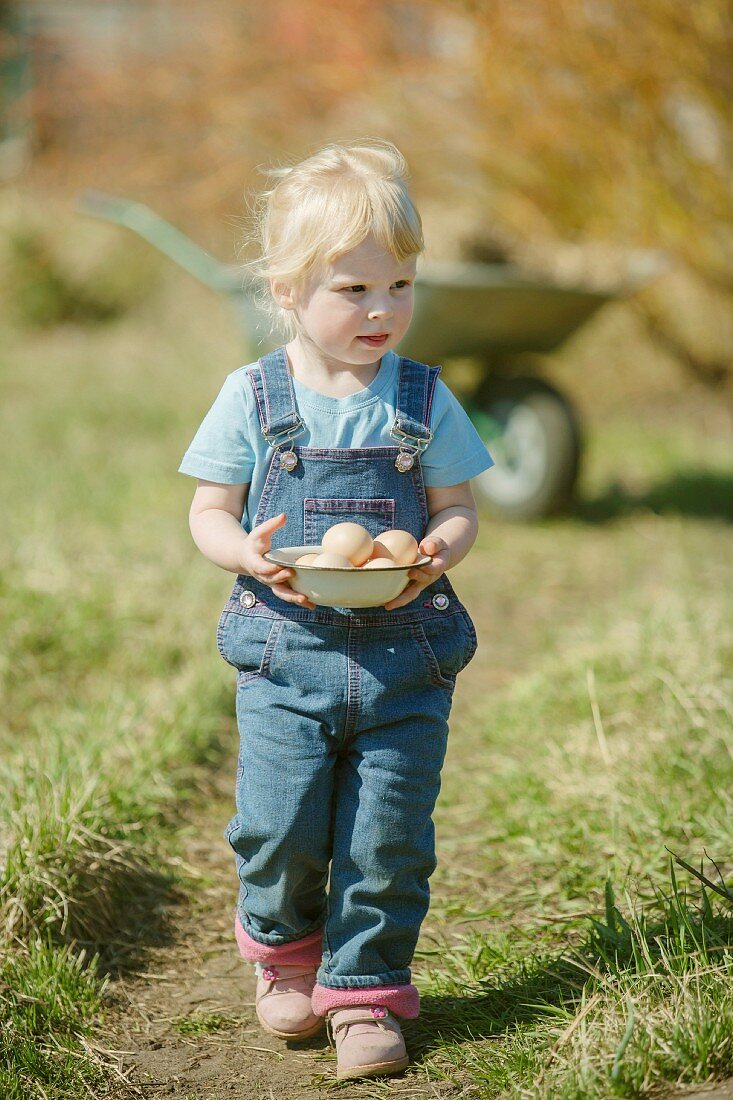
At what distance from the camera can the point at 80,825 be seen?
252 cm

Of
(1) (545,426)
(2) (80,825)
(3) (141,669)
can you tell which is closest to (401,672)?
(2) (80,825)

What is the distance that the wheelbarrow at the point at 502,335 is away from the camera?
17.6 ft

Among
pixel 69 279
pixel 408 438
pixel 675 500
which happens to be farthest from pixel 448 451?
pixel 69 279

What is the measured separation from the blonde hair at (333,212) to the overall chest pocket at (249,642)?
52cm

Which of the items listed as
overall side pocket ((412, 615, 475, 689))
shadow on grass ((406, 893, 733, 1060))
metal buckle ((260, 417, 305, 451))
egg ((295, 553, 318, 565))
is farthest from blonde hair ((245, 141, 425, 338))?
shadow on grass ((406, 893, 733, 1060))

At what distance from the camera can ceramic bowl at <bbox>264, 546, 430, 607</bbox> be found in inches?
70.4

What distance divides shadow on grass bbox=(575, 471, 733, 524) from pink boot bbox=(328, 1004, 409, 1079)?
3.87 meters

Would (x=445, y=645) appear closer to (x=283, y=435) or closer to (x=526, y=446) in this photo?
(x=283, y=435)

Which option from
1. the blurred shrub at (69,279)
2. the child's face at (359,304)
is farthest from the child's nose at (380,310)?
the blurred shrub at (69,279)

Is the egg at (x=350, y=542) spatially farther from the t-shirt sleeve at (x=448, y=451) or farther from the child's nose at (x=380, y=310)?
the child's nose at (x=380, y=310)

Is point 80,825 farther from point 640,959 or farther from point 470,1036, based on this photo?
point 640,959

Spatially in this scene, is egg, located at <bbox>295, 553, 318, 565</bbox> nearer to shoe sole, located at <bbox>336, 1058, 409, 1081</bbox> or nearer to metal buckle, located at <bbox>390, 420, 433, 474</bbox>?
metal buckle, located at <bbox>390, 420, 433, 474</bbox>

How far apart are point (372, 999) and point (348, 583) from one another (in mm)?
738

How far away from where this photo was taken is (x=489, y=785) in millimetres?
3098
